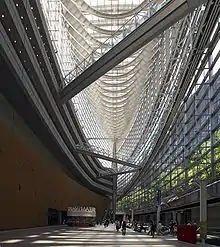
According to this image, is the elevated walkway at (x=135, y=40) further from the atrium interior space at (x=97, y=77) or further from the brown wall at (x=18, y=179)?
the brown wall at (x=18, y=179)

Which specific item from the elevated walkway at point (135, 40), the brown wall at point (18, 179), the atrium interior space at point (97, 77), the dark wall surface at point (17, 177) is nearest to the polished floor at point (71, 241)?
the atrium interior space at point (97, 77)

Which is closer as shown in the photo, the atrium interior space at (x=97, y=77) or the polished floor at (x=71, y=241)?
the polished floor at (x=71, y=241)

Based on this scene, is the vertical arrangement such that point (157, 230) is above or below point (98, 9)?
below

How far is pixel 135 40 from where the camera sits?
24.1m

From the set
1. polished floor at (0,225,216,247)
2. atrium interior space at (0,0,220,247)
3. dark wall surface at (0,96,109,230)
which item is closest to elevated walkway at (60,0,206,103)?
atrium interior space at (0,0,220,247)

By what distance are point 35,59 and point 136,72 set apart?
808 inches

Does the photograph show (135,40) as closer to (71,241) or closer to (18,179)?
(71,241)

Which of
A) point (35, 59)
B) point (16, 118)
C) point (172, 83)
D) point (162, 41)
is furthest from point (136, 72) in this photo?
point (35, 59)

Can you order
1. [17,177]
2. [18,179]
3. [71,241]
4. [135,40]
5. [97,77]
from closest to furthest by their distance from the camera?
[135,40]
[71,241]
[97,77]
[17,177]
[18,179]

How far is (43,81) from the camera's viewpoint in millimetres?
32219

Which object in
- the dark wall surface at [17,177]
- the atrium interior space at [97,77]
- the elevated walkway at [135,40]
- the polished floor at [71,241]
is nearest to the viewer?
the elevated walkway at [135,40]

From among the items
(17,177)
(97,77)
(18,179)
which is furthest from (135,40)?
(18,179)

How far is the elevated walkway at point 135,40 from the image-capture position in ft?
69.3

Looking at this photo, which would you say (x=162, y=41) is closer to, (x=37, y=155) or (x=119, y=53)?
(x=119, y=53)
